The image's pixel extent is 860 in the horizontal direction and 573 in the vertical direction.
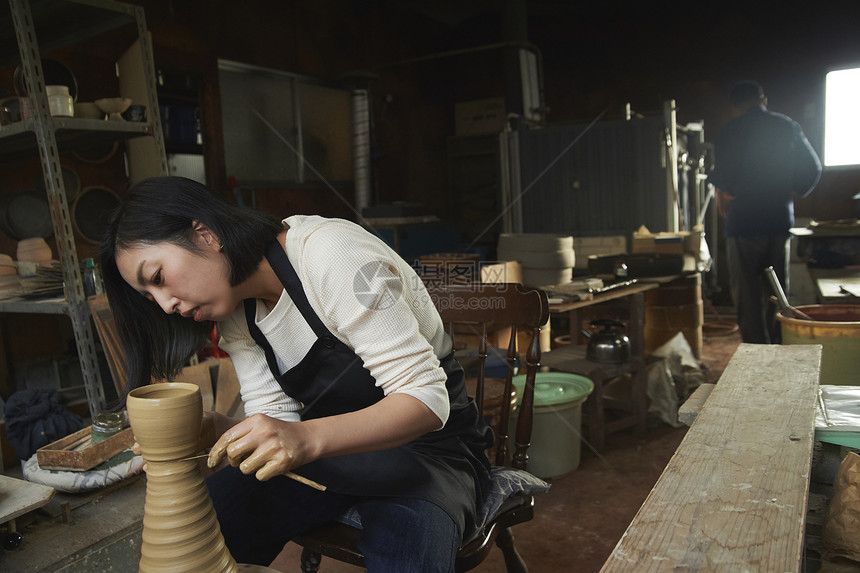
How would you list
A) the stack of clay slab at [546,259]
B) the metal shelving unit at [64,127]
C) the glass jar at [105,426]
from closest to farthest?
the glass jar at [105,426] → the metal shelving unit at [64,127] → the stack of clay slab at [546,259]

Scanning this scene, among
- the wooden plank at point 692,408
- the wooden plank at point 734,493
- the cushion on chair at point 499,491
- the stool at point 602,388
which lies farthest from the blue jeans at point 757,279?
the cushion on chair at point 499,491

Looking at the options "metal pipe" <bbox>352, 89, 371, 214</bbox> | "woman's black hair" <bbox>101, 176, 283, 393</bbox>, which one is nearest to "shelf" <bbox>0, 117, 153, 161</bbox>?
"woman's black hair" <bbox>101, 176, 283, 393</bbox>

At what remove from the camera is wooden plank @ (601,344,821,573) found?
908 millimetres

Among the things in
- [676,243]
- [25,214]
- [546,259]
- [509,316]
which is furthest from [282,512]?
[676,243]

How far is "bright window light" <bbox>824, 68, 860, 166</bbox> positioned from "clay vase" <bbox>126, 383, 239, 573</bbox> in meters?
8.74

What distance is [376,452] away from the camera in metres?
1.38

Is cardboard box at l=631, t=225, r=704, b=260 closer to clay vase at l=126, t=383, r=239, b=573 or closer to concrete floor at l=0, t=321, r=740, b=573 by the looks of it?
concrete floor at l=0, t=321, r=740, b=573

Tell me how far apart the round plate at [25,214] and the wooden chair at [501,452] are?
135 inches

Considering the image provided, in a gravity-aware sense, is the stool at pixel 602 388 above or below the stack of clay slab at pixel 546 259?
below

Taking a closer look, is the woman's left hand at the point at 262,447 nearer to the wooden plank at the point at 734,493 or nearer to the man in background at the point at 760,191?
the wooden plank at the point at 734,493

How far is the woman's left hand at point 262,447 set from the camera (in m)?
1.01

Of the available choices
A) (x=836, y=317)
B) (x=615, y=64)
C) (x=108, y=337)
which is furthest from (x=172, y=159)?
(x=615, y=64)

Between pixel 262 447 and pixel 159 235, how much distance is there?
51cm

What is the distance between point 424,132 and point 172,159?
390 cm
